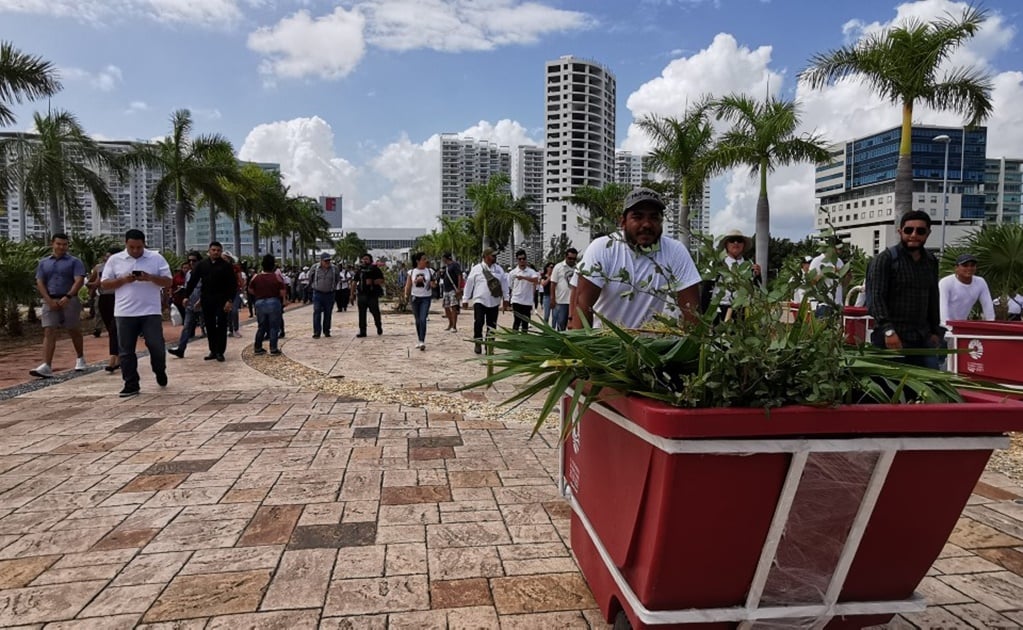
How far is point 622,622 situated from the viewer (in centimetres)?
216

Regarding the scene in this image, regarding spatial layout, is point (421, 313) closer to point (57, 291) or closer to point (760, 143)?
point (57, 291)

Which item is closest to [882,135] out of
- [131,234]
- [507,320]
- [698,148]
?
[698,148]

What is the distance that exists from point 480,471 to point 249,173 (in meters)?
39.5

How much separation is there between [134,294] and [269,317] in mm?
3246

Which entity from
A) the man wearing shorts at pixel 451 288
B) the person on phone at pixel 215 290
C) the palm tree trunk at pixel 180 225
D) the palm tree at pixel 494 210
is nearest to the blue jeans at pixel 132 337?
the person on phone at pixel 215 290

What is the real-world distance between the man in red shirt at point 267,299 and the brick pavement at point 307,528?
403 centimetres

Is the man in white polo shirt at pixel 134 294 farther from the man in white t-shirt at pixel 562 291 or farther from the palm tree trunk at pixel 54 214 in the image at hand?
the palm tree trunk at pixel 54 214

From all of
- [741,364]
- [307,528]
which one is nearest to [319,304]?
[307,528]

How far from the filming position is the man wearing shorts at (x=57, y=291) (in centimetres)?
770

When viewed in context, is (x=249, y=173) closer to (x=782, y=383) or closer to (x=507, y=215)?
(x=507, y=215)

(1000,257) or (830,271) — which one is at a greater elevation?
(1000,257)

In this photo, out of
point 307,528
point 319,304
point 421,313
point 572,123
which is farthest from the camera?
point 572,123

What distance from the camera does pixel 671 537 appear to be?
65.4 inches

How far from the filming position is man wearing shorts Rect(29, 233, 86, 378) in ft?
25.3
